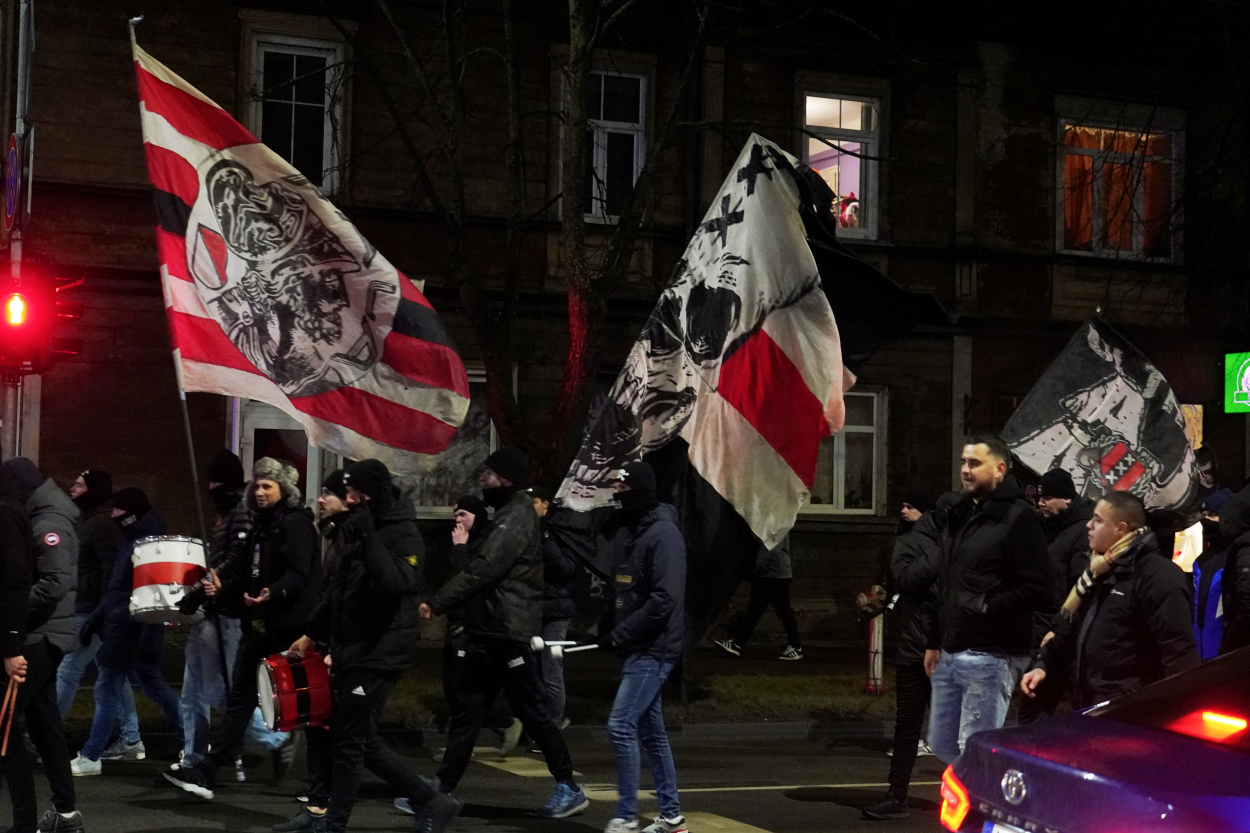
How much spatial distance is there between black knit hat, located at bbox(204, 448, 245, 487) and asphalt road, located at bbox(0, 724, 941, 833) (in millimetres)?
1760

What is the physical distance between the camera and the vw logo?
396 centimetres

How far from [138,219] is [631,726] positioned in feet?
36.2

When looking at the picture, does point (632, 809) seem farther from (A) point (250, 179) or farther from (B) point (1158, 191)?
(B) point (1158, 191)

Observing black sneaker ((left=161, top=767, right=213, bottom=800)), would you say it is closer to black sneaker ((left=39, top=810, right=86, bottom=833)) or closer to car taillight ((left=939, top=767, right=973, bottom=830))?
black sneaker ((left=39, top=810, right=86, bottom=833))

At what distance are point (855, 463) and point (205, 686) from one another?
1205 cm

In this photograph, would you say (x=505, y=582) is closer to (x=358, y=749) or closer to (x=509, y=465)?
(x=509, y=465)

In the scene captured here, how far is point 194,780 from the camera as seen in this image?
29.1 ft

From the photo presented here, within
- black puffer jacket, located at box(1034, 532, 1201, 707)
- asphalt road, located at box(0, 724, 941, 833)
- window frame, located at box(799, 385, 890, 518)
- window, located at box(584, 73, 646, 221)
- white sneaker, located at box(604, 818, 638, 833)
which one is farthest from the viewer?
window frame, located at box(799, 385, 890, 518)

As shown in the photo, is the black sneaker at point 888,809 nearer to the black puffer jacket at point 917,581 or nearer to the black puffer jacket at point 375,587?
the black puffer jacket at point 917,581

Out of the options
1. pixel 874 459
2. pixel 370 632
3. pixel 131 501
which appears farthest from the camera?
pixel 874 459

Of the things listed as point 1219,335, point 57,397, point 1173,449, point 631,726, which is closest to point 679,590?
point 631,726

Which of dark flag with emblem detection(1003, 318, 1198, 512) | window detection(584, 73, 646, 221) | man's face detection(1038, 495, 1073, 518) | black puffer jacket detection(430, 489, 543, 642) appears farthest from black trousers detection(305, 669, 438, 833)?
window detection(584, 73, 646, 221)

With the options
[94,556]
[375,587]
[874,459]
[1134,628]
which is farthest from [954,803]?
[874,459]

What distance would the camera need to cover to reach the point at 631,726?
26.1ft
